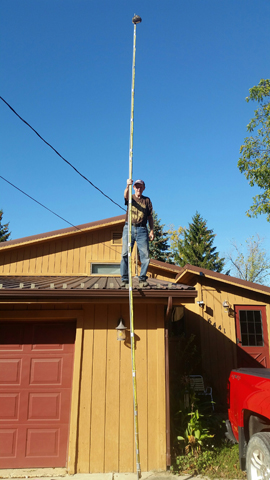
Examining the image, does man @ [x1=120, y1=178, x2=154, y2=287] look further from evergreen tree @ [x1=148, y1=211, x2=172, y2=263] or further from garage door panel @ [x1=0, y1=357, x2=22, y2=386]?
evergreen tree @ [x1=148, y1=211, x2=172, y2=263]

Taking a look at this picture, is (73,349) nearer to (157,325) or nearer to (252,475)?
(157,325)

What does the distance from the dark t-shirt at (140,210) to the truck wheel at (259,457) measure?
10.9 ft

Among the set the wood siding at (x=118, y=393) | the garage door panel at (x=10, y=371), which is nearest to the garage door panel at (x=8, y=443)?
the garage door panel at (x=10, y=371)

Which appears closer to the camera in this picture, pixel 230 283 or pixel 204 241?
pixel 230 283

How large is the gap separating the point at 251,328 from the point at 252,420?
16.4 feet

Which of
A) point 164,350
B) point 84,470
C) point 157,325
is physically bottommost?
point 84,470

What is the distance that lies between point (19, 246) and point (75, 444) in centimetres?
576

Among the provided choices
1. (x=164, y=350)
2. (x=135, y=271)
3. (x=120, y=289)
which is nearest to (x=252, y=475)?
(x=164, y=350)

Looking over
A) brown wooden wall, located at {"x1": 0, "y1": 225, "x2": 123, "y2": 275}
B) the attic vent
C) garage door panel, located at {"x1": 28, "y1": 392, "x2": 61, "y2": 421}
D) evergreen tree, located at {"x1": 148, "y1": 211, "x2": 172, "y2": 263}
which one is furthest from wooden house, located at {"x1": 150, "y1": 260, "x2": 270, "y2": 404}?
evergreen tree, located at {"x1": 148, "y1": 211, "x2": 172, "y2": 263}

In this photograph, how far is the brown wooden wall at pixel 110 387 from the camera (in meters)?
5.21

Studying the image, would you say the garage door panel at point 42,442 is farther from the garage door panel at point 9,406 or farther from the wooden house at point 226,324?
the wooden house at point 226,324

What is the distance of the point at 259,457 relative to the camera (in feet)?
12.7

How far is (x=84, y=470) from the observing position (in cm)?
516

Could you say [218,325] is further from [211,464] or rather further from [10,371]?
[10,371]
